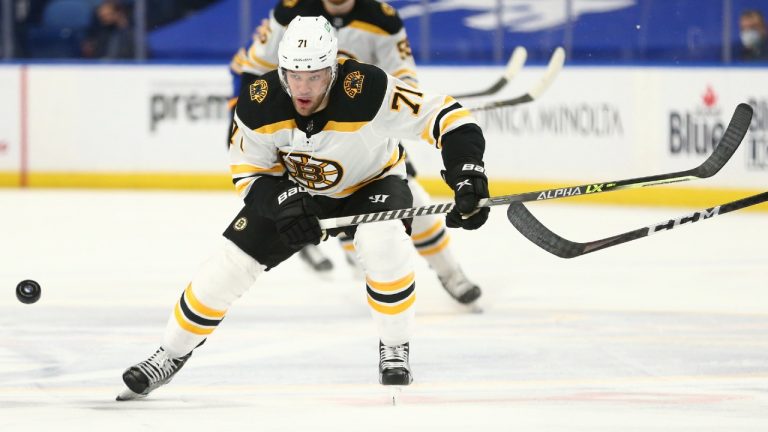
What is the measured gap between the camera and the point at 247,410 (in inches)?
137

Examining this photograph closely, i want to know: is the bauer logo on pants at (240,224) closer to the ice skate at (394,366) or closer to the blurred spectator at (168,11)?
the ice skate at (394,366)

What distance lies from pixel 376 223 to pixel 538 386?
609 millimetres

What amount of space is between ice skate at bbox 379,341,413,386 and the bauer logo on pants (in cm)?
52

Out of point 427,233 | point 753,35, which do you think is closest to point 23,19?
point 753,35

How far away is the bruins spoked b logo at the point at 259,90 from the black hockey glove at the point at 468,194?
0.52 meters

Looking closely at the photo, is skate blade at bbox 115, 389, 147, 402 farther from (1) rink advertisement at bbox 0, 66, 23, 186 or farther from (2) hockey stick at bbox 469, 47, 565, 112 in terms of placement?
(1) rink advertisement at bbox 0, 66, 23, 186

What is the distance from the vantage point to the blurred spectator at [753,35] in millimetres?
8375

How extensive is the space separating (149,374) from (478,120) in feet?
17.4

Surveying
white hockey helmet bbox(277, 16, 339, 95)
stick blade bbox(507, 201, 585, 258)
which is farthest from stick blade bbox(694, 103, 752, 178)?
white hockey helmet bbox(277, 16, 339, 95)

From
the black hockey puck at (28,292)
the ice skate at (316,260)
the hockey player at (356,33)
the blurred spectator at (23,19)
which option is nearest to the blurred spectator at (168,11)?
the blurred spectator at (23,19)

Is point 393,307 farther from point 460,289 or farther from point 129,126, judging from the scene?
point 129,126

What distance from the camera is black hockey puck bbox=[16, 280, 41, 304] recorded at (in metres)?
3.90

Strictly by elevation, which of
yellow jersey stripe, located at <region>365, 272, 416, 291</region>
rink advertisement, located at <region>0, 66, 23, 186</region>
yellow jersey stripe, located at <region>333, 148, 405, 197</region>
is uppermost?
yellow jersey stripe, located at <region>333, 148, 405, 197</region>

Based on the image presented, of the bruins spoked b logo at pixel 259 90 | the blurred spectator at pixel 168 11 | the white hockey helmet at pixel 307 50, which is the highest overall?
the white hockey helmet at pixel 307 50
